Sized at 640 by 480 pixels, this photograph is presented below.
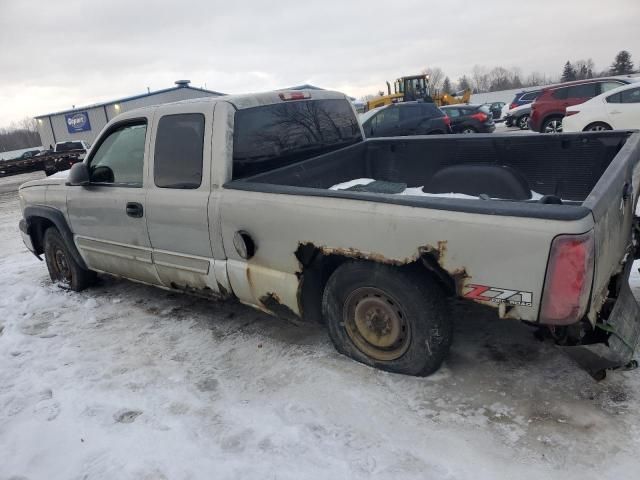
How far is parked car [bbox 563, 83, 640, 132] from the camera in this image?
1013 cm

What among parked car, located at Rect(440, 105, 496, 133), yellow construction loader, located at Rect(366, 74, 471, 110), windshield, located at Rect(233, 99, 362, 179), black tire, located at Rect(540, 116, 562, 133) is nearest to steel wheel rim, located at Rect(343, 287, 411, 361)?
windshield, located at Rect(233, 99, 362, 179)

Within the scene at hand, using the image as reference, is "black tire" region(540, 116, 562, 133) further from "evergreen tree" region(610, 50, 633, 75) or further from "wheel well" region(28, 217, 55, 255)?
"evergreen tree" region(610, 50, 633, 75)

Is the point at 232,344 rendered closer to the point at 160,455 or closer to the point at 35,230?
the point at 160,455

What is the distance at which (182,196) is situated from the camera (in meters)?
3.56

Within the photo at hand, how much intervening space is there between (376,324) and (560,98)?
1378cm

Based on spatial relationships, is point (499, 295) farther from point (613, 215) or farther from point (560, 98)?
point (560, 98)

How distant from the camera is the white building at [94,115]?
38500 millimetres

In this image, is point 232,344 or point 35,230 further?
point 35,230

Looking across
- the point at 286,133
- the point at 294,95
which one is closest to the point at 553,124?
the point at 294,95

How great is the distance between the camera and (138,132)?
4.01m

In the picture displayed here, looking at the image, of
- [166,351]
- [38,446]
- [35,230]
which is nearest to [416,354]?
[166,351]

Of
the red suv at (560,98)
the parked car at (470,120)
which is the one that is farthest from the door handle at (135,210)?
the parked car at (470,120)

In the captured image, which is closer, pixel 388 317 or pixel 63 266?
pixel 388 317

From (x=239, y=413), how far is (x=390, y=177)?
277 cm
